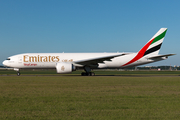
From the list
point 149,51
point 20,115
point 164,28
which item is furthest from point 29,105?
point 164,28

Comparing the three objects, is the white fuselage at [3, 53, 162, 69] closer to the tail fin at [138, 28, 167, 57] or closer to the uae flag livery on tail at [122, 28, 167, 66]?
the uae flag livery on tail at [122, 28, 167, 66]

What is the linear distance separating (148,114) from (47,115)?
9.15ft

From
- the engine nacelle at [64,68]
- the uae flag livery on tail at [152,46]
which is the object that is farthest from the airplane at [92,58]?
the engine nacelle at [64,68]

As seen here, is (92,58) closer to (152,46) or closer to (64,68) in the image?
(64,68)

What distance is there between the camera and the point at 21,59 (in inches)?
1112

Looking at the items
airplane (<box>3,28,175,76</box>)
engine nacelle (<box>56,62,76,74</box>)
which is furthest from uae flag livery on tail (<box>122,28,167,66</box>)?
engine nacelle (<box>56,62,76,74</box>)

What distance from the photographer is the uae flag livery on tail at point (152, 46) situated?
2764 cm

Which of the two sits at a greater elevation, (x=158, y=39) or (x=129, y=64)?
(x=158, y=39)

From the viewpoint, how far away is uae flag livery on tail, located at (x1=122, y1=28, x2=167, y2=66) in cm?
2764

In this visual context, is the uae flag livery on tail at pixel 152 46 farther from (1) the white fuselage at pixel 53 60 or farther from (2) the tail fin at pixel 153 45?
(1) the white fuselage at pixel 53 60

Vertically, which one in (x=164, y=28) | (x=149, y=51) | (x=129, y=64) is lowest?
(x=129, y=64)

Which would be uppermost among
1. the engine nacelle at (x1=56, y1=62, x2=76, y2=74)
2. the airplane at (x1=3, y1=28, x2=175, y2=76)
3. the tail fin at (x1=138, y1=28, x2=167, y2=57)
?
the tail fin at (x1=138, y1=28, x2=167, y2=57)

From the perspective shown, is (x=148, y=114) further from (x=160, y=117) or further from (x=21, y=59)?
(x=21, y=59)

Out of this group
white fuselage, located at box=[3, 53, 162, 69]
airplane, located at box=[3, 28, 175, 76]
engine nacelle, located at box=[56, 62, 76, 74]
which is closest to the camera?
engine nacelle, located at box=[56, 62, 76, 74]
